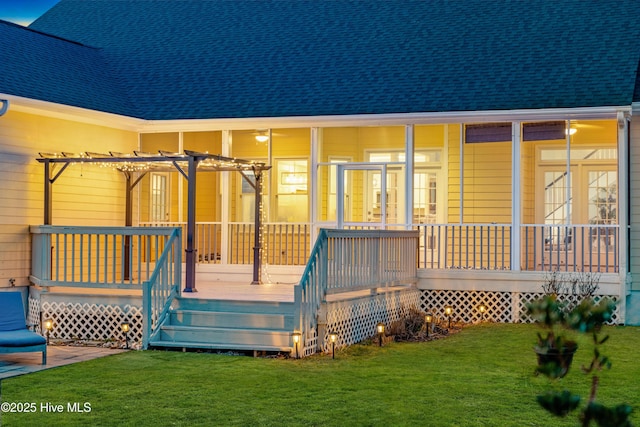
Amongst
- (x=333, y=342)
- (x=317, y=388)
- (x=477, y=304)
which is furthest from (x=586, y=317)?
(x=477, y=304)

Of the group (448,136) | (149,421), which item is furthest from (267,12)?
(149,421)

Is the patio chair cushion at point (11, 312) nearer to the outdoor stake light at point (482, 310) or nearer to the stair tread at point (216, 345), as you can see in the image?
the stair tread at point (216, 345)

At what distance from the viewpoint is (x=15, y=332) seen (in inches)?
446

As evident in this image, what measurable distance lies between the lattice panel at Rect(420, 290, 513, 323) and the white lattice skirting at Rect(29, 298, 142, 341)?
527 cm

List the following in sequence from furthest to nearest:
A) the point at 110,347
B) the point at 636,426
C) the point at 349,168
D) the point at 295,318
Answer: the point at 349,168 < the point at 110,347 < the point at 295,318 < the point at 636,426

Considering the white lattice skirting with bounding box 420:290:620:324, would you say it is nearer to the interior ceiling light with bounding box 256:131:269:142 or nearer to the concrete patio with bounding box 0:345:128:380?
the interior ceiling light with bounding box 256:131:269:142

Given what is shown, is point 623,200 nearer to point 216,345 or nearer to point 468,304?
point 468,304

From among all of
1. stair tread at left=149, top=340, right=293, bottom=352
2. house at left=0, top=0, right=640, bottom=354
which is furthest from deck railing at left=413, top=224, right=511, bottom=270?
stair tread at left=149, top=340, right=293, bottom=352

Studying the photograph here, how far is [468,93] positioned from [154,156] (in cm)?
582

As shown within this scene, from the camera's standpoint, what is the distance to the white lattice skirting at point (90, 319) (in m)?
13.5

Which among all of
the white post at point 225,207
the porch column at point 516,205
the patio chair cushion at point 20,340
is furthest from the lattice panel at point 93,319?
the porch column at point 516,205

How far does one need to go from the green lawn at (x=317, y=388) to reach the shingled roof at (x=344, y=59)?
5624 millimetres

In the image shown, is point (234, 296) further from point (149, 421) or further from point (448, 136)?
point (448, 136)

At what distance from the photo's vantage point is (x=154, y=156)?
1462 cm
